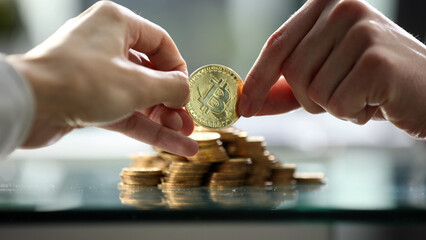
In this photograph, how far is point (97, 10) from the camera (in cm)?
120

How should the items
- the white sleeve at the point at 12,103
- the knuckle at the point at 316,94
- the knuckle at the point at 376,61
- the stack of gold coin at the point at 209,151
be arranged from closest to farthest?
the white sleeve at the point at 12,103
the knuckle at the point at 376,61
the knuckle at the point at 316,94
the stack of gold coin at the point at 209,151

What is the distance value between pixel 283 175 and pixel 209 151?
0.83 ft

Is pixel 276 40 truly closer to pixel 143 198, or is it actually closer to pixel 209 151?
pixel 209 151

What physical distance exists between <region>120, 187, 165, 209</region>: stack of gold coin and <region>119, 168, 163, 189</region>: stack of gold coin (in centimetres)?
7

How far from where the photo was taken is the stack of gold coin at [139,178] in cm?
153

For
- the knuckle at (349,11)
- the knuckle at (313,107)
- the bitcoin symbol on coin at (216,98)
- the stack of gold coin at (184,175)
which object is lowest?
the stack of gold coin at (184,175)

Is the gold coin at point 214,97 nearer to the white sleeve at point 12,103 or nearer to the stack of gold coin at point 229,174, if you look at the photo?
the stack of gold coin at point 229,174

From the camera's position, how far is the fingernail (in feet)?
5.02

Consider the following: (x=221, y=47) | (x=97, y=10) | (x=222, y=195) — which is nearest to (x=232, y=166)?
(x=222, y=195)

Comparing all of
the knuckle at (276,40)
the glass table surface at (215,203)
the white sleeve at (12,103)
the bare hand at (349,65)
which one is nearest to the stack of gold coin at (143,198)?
the glass table surface at (215,203)

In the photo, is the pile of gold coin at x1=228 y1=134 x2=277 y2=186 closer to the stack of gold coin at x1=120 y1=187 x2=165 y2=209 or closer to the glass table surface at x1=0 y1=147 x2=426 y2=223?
the glass table surface at x1=0 y1=147 x2=426 y2=223

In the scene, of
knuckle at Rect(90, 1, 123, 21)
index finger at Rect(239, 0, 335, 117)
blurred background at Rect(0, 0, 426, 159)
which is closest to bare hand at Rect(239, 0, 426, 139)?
index finger at Rect(239, 0, 335, 117)

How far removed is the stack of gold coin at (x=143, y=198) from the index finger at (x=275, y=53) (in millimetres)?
373

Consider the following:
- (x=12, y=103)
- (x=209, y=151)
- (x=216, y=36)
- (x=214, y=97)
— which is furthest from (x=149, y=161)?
(x=216, y=36)
